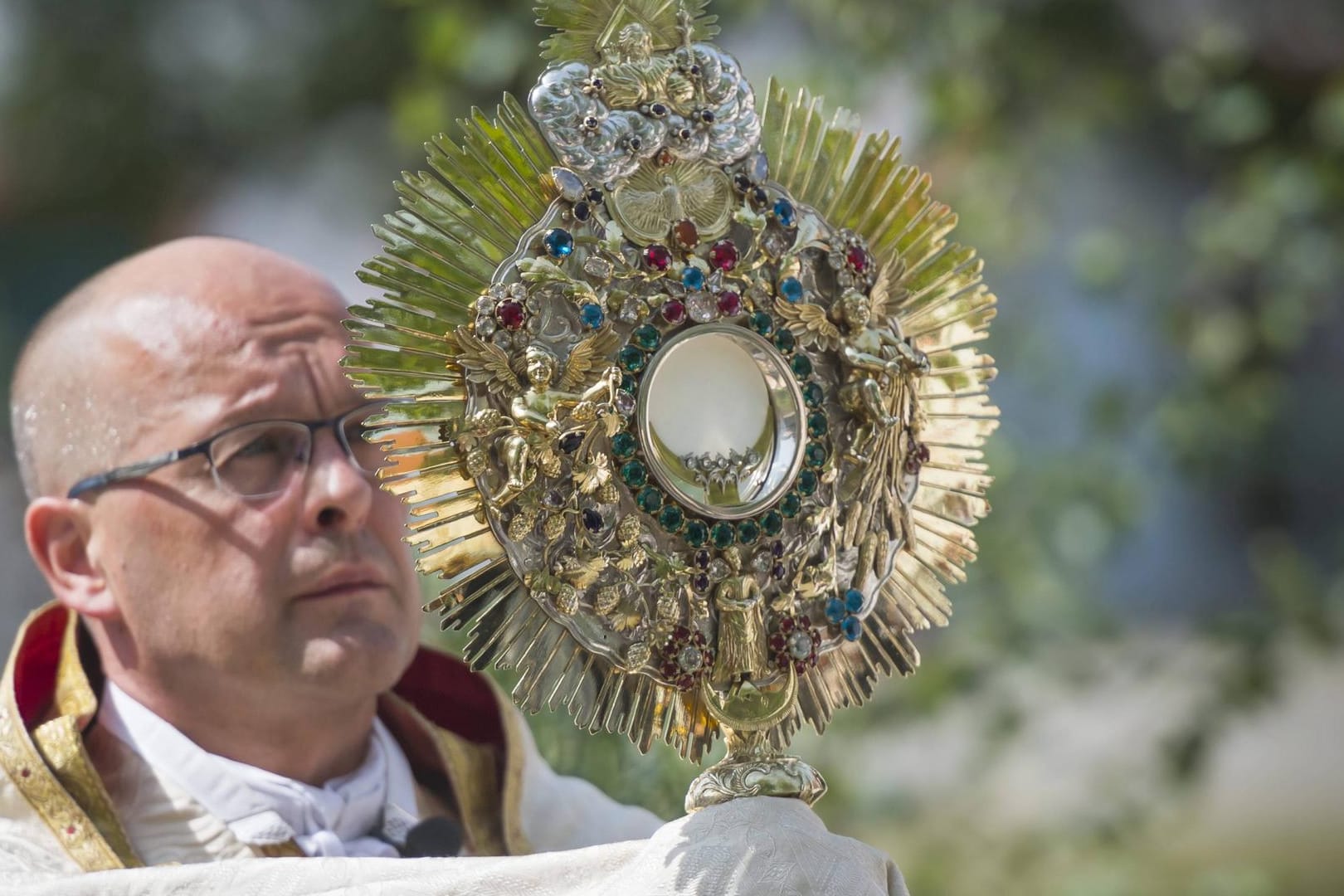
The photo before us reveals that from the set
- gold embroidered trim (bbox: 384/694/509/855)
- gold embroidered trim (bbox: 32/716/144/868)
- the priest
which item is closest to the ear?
the priest

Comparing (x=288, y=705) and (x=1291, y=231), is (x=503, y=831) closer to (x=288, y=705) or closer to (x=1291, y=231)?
(x=288, y=705)

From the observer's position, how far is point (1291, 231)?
357cm

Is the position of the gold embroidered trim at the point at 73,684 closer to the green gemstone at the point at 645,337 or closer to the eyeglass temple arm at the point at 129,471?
the eyeglass temple arm at the point at 129,471

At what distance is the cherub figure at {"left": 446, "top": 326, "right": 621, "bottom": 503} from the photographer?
1113 millimetres

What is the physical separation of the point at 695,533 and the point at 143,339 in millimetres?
789

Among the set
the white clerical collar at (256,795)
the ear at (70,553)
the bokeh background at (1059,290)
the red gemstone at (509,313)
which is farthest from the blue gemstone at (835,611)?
the bokeh background at (1059,290)

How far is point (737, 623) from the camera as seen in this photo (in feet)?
3.91

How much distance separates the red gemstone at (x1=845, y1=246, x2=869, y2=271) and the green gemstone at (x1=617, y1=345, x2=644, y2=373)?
211 millimetres

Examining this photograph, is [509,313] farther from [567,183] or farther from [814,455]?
[814,455]

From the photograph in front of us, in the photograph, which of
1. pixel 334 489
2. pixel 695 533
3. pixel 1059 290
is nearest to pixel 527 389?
pixel 695 533

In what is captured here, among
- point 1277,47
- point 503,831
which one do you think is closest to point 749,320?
point 503,831

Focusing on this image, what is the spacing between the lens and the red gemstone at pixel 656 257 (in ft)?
3.86

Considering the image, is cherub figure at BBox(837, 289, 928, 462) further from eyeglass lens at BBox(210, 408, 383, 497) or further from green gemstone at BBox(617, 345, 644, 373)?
eyeglass lens at BBox(210, 408, 383, 497)

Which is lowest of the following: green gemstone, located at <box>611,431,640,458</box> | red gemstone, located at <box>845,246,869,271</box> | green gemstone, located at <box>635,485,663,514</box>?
green gemstone, located at <box>635,485,663,514</box>
